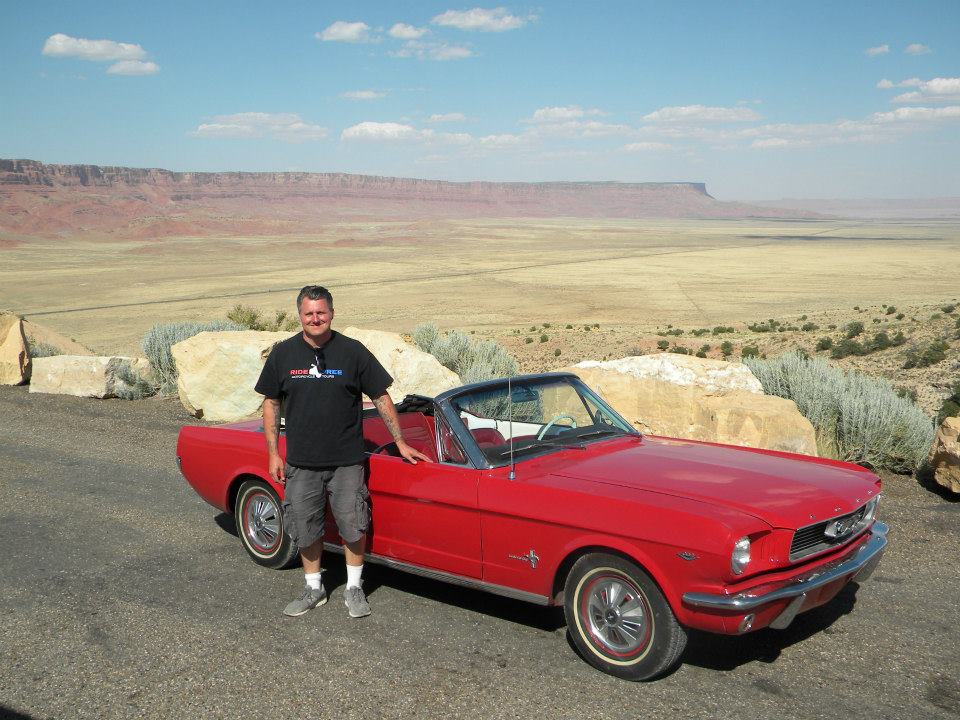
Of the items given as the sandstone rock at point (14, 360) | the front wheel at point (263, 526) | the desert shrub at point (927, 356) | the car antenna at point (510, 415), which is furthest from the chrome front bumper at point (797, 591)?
the desert shrub at point (927, 356)

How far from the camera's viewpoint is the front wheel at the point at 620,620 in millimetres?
4012

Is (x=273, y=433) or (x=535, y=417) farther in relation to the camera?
(x=535, y=417)

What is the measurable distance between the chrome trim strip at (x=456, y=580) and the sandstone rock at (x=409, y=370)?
5581mm

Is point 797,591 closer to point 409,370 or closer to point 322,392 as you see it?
point 322,392

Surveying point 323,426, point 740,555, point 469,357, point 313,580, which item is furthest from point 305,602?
point 469,357

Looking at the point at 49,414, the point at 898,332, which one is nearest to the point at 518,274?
the point at 898,332

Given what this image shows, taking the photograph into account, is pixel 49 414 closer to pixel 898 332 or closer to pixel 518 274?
pixel 898 332

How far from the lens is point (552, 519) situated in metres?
4.34

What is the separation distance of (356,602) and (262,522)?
44.9 inches

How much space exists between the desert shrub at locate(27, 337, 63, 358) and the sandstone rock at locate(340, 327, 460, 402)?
311 inches

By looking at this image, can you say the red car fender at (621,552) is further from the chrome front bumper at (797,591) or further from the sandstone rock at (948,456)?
the sandstone rock at (948,456)

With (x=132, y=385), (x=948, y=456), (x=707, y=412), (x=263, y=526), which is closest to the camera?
(x=263, y=526)

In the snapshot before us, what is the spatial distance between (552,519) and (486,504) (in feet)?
1.38

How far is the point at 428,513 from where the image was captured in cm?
489
